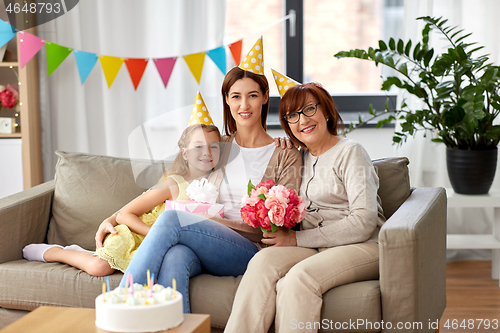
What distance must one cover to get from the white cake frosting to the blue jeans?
39cm

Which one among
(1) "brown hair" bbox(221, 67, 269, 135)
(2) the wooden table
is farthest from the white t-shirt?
(2) the wooden table

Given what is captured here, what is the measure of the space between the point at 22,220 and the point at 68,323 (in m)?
0.97

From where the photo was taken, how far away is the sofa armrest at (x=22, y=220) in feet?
6.18

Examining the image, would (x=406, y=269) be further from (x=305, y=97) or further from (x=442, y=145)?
(x=442, y=145)

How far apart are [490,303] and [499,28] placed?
1.52m

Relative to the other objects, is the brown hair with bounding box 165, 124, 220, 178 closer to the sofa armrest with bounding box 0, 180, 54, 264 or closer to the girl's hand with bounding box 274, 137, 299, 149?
the girl's hand with bounding box 274, 137, 299, 149

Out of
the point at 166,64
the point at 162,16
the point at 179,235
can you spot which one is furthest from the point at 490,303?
the point at 162,16

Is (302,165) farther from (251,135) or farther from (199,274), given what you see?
(199,274)

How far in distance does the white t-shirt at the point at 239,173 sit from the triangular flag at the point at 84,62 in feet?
3.50

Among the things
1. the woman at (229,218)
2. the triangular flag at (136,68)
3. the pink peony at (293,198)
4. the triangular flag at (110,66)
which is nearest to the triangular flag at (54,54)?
the triangular flag at (110,66)

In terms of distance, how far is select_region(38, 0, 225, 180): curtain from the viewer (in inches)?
115

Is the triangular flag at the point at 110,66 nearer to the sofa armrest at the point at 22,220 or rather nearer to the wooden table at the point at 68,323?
the sofa armrest at the point at 22,220

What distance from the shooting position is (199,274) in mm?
1686

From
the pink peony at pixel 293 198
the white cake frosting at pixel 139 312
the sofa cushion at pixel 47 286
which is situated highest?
the pink peony at pixel 293 198
